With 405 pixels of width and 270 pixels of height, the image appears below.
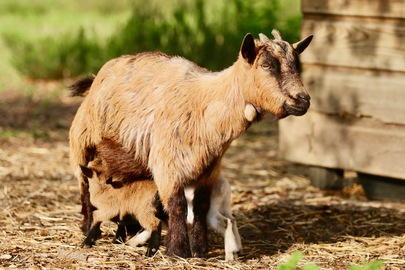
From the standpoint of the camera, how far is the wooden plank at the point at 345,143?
721 cm

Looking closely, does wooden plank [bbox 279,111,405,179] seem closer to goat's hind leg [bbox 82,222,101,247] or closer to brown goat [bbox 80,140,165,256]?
brown goat [bbox 80,140,165,256]

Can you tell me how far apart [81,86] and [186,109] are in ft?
4.01

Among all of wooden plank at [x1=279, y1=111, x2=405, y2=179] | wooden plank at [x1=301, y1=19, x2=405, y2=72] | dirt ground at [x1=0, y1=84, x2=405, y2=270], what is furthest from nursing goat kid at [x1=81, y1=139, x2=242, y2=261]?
wooden plank at [x1=301, y1=19, x2=405, y2=72]

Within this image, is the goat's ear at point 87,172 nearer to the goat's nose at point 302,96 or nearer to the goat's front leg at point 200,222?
the goat's front leg at point 200,222

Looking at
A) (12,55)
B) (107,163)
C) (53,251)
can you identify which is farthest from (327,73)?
(12,55)

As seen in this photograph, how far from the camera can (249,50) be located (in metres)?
5.09

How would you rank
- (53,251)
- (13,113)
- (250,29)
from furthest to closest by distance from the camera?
(13,113) < (250,29) < (53,251)

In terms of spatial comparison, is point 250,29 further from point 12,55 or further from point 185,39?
point 12,55

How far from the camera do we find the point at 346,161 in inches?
297

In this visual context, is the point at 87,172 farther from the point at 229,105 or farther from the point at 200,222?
the point at 229,105

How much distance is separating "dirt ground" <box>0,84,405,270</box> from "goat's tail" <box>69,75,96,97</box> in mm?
972

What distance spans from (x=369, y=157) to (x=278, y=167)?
1617 millimetres

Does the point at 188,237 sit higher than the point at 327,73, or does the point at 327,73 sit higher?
the point at 327,73

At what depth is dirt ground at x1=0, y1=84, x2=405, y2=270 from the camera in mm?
5566
